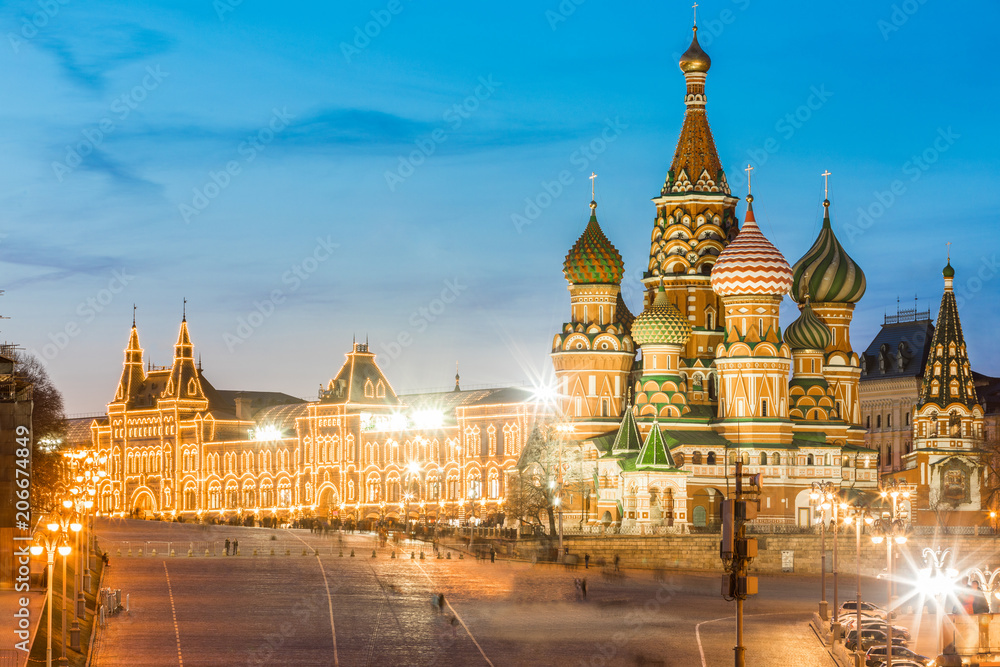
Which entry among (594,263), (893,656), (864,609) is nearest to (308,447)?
(594,263)

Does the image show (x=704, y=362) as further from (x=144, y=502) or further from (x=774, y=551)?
(x=144, y=502)

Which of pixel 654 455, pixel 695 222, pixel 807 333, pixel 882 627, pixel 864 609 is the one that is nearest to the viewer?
pixel 882 627

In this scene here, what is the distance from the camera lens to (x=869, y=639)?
1741 inches

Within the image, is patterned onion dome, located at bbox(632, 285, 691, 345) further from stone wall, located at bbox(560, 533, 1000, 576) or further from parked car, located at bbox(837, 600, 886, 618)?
parked car, located at bbox(837, 600, 886, 618)

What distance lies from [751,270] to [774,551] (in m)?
15.7

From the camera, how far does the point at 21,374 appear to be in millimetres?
66562

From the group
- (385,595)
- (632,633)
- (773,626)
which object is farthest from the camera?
(385,595)

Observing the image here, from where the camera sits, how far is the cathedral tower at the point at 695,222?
94500 mm

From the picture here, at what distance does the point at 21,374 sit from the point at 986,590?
122 feet

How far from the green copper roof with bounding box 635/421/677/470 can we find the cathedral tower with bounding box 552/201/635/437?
6.28 meters

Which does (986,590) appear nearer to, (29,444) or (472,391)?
(29,444)

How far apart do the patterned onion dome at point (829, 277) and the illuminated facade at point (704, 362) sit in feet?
0.26

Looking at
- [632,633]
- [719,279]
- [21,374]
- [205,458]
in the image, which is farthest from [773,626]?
[205,458]

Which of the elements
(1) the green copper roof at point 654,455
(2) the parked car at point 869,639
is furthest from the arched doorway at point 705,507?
(2) the parked car at point 869,639
